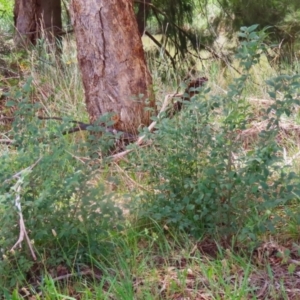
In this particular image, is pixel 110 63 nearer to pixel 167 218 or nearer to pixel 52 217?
pixel 167 218

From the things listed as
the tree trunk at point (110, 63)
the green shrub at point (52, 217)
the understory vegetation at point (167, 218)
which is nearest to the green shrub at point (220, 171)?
the understory vegetation at point (167, 218)

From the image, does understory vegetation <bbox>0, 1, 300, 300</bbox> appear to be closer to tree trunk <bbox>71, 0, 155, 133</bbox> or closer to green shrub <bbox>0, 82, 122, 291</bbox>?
green shrub <bbox>0, 82, 122, 291</bbox>

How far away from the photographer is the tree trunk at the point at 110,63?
4504 mm

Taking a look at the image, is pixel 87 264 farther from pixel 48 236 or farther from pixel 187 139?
pixel 187 139

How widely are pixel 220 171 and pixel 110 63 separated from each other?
2.10m

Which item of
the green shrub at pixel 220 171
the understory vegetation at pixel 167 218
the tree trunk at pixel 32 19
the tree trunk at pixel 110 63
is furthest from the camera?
the tree trunk at pixel 32 19

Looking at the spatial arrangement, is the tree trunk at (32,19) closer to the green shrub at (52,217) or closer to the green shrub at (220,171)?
the green shrub at (220,171)

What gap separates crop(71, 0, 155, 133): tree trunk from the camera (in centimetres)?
450

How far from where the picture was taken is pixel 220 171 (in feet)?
8.79

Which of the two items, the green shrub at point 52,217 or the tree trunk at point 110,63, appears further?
the tree trunk at point 110,63

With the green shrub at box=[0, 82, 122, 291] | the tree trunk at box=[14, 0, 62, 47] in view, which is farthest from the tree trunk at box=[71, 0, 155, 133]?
the tree trunk at box=[14, 0, 62, 47]

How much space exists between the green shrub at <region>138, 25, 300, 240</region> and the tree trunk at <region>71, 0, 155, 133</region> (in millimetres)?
1500

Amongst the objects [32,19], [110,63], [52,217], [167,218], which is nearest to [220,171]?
[167,218]

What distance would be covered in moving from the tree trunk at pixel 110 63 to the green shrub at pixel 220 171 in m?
1.50
